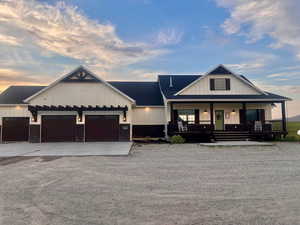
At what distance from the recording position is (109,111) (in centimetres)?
1517

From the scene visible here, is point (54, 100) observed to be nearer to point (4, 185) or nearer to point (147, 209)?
point (4, 185)

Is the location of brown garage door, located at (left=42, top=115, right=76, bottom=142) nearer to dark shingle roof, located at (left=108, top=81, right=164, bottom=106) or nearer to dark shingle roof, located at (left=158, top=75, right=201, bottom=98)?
dark shingle roof, located at (left=108, top=81, right=164, bottom=106)

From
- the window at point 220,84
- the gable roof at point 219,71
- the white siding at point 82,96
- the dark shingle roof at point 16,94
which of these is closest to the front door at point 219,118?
the window at point 220,84

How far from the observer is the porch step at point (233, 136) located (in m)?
14.4

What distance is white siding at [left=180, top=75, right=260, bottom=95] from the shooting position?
1633cm

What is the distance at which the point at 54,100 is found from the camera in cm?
1482

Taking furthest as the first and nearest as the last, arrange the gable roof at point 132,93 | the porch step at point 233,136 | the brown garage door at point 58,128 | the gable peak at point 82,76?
the gable roof at point 132,93 < the gable peak at point 82,76 < the brown garage door at point 58,128 < the porch step at point 233,136

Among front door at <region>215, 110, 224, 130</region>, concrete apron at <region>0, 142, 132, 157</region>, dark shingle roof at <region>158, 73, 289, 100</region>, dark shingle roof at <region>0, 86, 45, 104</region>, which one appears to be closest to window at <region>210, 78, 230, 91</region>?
dark shingle roof at <region>158, 73, 289, 100</region>

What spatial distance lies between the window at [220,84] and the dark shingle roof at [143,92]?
17.0 feet

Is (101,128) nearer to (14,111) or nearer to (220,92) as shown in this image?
(14,111)

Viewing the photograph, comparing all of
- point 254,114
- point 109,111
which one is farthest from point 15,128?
point 254,114

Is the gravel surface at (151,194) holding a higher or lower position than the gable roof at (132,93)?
lower

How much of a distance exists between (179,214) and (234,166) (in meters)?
4.61

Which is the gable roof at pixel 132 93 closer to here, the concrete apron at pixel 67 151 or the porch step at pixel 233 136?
the porch step at pixel 233 136
